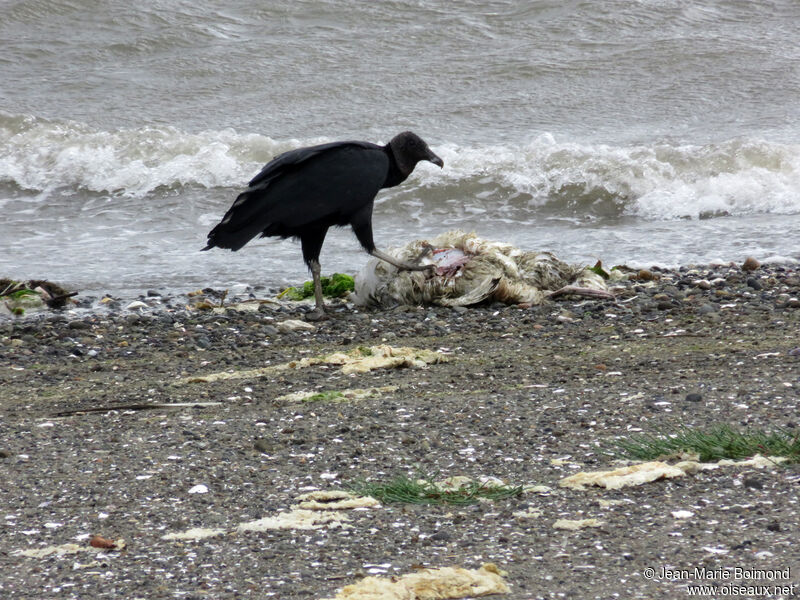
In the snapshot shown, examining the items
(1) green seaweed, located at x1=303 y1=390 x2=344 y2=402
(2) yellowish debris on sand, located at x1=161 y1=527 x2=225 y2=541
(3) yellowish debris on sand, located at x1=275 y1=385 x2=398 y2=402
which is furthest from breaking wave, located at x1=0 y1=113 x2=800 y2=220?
(2) yellowish debris on sand, located at x1=161 y1=527 x2=225 y2=541

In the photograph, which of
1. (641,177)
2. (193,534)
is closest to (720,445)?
(193,534)

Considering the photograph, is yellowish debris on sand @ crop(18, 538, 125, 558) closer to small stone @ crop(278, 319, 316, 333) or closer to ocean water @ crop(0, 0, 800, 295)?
small stone @ crop(278, 319, 316, 333)

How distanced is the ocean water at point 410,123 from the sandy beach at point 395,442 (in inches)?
86.8

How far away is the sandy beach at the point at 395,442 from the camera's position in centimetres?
245

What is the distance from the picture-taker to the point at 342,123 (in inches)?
503

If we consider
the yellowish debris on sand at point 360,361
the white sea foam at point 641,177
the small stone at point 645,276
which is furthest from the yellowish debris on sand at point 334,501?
the white sea foam at point 641,177

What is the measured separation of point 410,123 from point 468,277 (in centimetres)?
680

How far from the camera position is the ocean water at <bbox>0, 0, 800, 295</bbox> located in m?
8.93

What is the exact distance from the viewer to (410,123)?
41.8 ft

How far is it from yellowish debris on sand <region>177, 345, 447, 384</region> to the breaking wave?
5479 mm

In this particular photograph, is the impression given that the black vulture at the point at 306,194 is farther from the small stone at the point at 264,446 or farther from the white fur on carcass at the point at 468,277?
the small stone at the point at 264,446

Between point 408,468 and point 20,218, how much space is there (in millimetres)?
8167

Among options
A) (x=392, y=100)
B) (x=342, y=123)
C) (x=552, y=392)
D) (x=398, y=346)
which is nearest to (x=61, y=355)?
(x=398, y=346)

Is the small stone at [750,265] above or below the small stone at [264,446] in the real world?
above
